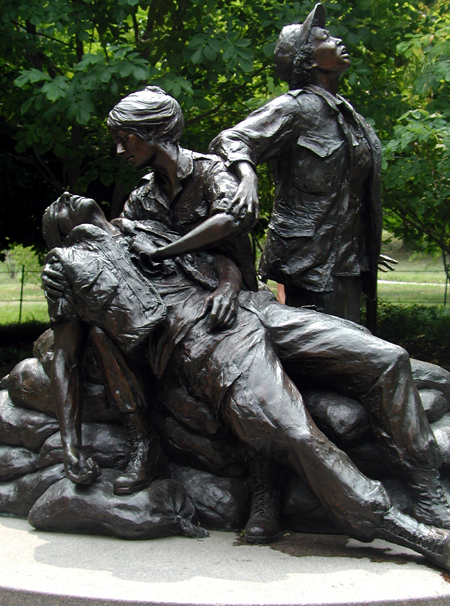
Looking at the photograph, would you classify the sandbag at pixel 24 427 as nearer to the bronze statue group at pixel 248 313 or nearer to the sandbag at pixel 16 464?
the sandbag at pixel 16 464

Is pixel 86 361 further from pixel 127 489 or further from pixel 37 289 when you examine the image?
pixel 37 289

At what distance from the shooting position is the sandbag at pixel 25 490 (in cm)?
353

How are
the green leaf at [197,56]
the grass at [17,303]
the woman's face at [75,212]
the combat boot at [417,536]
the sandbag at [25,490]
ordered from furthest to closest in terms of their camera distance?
the grass at [17,303] → the green leaf at [197,56] → the woman's face at [75,212] → the sandbag at [25,490] → the combat boot at [417,536]

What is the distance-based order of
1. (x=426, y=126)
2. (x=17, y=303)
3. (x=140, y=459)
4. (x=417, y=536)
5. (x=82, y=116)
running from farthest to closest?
1. (x=17, y=303)
2. (x=82, y=116)
3. (x=426, y=126)
4. (x=140, y=459)
5. (x=417, y=536)

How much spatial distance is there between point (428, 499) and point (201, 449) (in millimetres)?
1074

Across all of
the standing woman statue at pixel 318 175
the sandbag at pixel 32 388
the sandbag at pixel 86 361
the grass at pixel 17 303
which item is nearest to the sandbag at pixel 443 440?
the standing woman statue at pixel 318 175

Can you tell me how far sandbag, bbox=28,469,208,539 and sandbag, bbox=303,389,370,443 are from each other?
747 mm

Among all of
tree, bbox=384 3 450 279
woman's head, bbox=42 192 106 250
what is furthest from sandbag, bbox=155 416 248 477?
tree, bbox=384 3 450 279

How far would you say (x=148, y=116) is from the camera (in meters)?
3.63

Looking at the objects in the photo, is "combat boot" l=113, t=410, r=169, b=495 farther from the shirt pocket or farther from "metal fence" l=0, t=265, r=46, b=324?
"metal fence" l=0, t=265, r=46, b=324

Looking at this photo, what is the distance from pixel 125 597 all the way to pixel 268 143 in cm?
237

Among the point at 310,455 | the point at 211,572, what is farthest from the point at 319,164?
the point at 211,572

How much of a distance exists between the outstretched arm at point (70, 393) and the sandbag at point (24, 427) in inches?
10.7

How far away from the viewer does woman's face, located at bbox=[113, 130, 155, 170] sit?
366 cm
